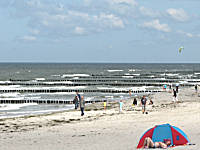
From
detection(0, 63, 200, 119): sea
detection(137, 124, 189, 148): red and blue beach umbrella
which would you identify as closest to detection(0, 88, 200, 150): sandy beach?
detection(137, 124, 189, 148): red and blue beach umbrella

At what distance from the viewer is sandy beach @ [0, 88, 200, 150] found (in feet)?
50.5

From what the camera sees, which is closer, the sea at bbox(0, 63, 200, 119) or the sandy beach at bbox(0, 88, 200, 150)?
the sandy beach at bbox(0, 88, 200, 150)

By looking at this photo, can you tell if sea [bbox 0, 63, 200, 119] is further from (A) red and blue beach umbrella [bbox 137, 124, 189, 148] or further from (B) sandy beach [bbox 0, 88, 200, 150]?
(A) red and blue beach umbrella [bbox 137, 124, 189, 148]

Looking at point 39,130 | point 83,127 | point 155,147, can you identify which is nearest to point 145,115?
point 83,127

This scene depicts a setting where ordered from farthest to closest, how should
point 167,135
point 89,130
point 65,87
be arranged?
point 65,87
point 89,130
point 167,135

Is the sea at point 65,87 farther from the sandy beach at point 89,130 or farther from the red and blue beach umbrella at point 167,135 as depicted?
the red and blue beach umbrella at point 167,135

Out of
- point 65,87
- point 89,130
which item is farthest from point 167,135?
point 65,87

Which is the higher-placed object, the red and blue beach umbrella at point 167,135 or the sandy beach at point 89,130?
the red and blue beach umbrella at point 167,135

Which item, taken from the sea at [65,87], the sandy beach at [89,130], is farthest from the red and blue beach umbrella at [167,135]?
the sea at [65,87]

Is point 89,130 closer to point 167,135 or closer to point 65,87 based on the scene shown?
point 167,135

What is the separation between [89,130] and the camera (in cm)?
1908

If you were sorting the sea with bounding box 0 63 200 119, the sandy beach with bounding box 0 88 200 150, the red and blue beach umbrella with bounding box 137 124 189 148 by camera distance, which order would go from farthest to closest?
the sea with bounding box 0 63 200 119
the sandy beach with bounding box 0 88 200 150
the red and blue beach umbrella with bounding box 137 124 189 148

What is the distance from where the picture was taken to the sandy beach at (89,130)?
15406 millimetres

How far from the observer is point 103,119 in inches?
915
